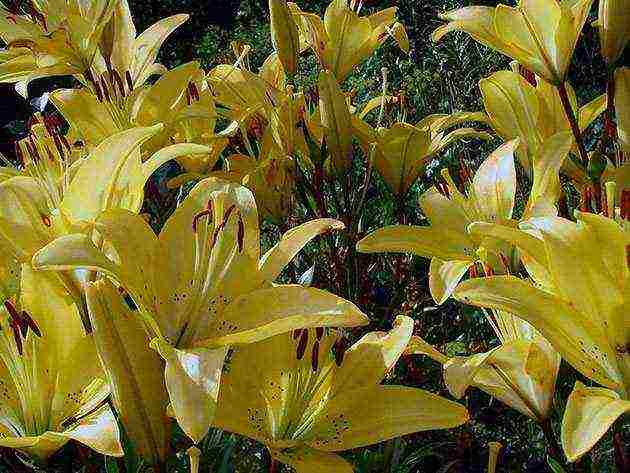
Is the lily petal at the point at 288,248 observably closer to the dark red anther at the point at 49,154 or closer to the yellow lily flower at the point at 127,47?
the dark red anther at the point at 49,154

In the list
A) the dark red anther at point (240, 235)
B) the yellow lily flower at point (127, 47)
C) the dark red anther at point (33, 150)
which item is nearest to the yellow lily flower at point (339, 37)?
the yellow lily flower at point (127, 47)

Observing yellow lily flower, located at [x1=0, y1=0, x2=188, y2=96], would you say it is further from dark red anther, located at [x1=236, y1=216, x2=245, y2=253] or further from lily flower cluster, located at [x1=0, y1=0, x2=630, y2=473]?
dark red anther, located at [x1=236, y1=216, x2=245, y2=253]

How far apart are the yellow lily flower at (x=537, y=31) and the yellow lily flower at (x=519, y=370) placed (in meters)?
0.38

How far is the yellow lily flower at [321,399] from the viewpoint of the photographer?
34.8 inches

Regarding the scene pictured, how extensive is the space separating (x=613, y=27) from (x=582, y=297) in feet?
1.60

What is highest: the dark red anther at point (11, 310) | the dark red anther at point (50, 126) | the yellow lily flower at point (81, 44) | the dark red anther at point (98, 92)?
the yellow lily flower at point (81, 44)

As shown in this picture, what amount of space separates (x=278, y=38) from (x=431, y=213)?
372 millimetres

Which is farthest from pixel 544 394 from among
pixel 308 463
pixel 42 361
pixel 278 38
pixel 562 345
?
pixel 278 38

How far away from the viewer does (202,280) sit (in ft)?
3.06

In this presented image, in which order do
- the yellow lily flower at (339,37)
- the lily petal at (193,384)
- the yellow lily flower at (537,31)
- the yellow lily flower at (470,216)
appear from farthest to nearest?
Result: the yellow lily flower at (339,37)
the yellow lily flower at (537,31)
the yellow lily flower at (470,216)
the lily petal at (193,384)

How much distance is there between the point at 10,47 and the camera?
1401 millimetres

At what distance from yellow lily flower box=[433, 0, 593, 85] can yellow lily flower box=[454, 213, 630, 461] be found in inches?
16.0

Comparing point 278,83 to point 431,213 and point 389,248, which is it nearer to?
point 431,213

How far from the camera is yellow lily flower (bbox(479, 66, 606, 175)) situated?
1.27m
